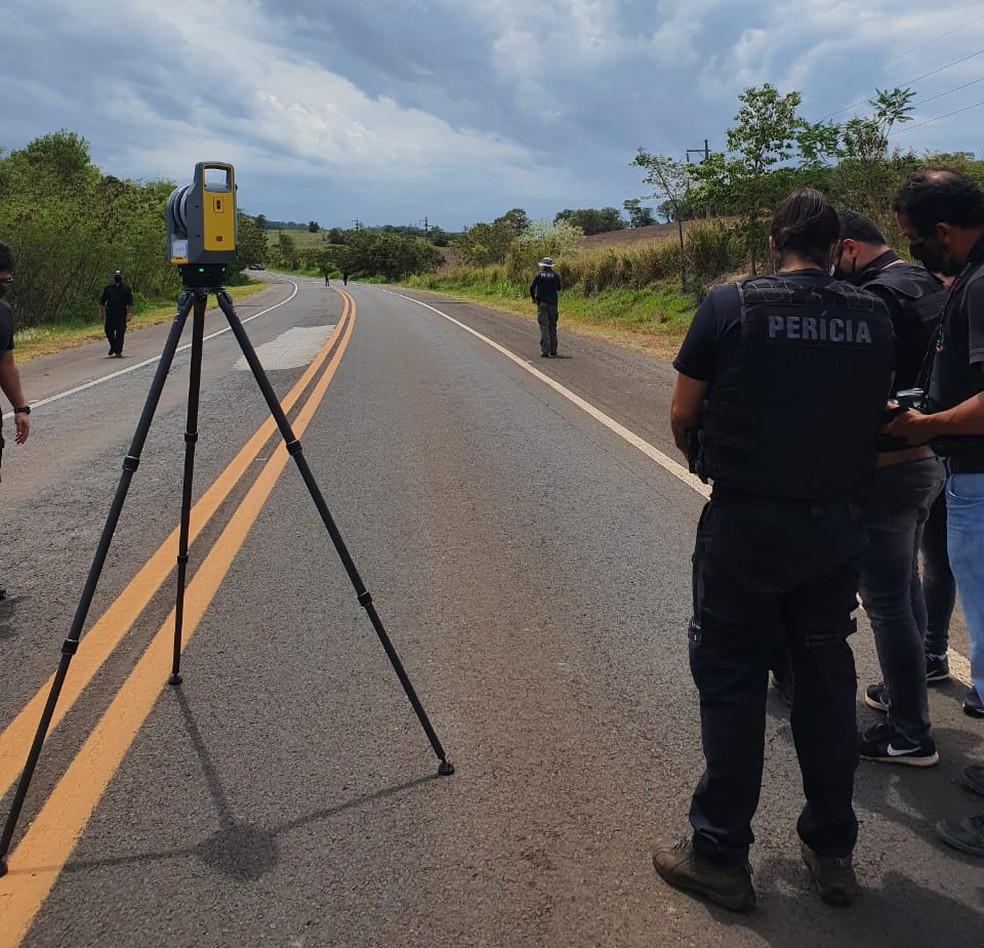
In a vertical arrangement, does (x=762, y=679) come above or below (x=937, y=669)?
above

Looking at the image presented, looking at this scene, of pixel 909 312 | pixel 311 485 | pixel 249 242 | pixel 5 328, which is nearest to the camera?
pixel 909 312

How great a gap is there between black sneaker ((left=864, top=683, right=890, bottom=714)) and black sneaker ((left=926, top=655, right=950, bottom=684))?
0.97ft

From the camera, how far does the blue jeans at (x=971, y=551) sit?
2611mm

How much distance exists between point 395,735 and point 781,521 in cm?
169

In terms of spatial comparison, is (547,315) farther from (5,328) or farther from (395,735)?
(395,735)

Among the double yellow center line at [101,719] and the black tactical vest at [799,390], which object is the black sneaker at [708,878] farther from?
the double yellow center line at [101,719]

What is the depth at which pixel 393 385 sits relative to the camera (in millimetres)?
12406

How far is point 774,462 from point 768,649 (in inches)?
21.9

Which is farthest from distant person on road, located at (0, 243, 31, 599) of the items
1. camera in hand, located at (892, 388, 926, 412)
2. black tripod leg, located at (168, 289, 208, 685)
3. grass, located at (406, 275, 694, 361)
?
grass, located at (406, 275, 694, 361)

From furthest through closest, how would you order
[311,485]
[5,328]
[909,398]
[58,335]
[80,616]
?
[58,335] → [5,328] → [311,485] → [80,616] → [909,398]

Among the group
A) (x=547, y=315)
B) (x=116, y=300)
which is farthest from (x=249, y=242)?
(x=547, y=315)

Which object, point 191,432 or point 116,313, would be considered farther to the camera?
point 116,313

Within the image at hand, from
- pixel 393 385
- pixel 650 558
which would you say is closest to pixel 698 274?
pixel 393 385

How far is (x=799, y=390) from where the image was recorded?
2287mm
